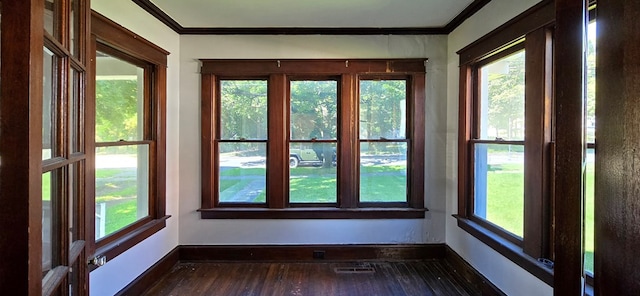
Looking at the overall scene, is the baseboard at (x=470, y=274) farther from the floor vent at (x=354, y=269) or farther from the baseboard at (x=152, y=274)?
the baseboard at (x=152, y=274)

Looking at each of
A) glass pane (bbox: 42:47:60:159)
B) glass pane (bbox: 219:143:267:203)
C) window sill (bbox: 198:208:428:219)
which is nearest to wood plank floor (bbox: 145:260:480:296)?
window sill (bbox: 198:208:428:219)

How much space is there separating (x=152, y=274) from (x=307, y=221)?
1560 mm

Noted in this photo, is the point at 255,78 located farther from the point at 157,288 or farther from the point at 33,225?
the point at 33,225

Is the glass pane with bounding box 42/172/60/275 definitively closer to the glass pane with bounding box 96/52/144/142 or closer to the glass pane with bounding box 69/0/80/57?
the glass pane with bounding box 69/0/80/57

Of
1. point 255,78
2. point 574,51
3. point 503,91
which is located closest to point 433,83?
point 503,91

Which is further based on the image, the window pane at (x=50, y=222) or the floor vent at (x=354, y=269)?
the floor vent at (x=354, y=269)

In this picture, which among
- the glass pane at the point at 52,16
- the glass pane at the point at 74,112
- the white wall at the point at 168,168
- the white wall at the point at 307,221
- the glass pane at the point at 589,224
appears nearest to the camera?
the glass pane at the point at 589,224

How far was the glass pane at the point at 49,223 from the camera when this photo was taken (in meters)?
0.97

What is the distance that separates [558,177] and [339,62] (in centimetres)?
290

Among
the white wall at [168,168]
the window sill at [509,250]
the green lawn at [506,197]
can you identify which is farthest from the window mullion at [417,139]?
the white wall at [168,168]

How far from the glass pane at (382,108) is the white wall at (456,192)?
20.1 inches

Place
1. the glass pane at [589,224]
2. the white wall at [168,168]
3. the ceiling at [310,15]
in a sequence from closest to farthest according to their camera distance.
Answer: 1. the glass pane at [589,224]
2. the white wall at [168,168]
3. the ceiling at [310,15]

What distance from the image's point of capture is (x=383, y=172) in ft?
11.9

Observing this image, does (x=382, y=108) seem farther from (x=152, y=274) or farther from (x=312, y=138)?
(x=152, y=274)
